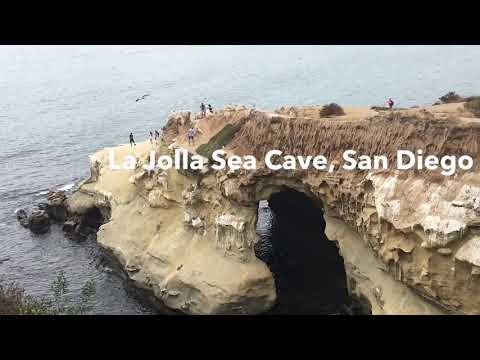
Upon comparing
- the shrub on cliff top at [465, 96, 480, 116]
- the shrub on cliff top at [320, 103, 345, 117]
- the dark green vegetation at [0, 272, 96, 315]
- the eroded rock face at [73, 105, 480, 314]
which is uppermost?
the shrub on cliff top at [465, 96, 480, 116]

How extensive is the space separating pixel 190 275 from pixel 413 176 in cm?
1555

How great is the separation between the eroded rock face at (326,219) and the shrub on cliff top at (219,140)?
798mm

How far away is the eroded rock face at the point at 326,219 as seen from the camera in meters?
25.3

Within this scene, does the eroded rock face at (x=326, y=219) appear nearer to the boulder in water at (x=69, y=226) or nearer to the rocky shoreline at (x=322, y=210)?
the rocky shoreline at (x=322, y=210)

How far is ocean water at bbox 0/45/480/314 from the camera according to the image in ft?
157

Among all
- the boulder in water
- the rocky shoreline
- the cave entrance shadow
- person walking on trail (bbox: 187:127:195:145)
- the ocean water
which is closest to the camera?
the rocky shoreline

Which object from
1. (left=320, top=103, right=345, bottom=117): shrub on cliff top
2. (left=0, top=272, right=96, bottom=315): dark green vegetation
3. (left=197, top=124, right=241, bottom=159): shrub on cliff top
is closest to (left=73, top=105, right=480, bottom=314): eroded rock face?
(left=197, top=124, right=241, bottom=159): shrub on cliff top

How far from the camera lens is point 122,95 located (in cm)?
10838

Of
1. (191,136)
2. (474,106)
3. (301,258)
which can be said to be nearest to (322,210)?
(301,258)

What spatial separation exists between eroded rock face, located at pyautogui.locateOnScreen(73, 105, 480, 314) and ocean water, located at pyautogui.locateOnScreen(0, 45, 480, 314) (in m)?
4.57

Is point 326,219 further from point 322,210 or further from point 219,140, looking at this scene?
point 219,140

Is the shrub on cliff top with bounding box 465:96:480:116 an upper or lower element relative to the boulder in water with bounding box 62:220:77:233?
upper

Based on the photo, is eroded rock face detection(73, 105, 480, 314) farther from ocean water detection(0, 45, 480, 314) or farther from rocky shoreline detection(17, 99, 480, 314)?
ocean water detection(0, 45, 480, 314)
